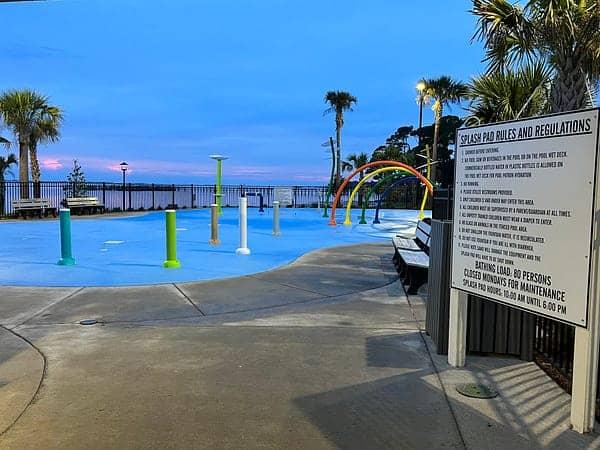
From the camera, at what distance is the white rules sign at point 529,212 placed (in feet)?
11.0

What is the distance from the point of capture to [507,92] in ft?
33.6

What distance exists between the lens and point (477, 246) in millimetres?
4297

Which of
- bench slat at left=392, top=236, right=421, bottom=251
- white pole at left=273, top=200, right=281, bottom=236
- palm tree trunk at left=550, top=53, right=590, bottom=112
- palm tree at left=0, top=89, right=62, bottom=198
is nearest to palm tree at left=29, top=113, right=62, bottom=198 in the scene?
palm tree at left=0, top=89, right=62, bottom=198

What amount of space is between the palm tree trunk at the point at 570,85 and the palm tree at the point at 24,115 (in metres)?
24.2

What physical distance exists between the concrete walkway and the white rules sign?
83 cm

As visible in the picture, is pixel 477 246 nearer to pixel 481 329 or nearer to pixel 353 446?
pixel 481 329

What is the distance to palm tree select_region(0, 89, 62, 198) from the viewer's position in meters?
24.8

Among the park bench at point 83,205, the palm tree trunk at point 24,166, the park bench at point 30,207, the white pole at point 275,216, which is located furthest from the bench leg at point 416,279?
the palm tree trunk at point 24,166

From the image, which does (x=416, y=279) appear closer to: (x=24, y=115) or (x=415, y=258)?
(x=415, y=258)

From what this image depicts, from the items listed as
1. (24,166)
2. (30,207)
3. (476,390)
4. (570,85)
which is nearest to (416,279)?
(570,85)

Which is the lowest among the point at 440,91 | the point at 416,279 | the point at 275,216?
the point at 416,279

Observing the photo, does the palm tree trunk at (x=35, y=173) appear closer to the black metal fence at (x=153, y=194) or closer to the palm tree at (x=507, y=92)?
the black metal fence at (x=153, y=194)

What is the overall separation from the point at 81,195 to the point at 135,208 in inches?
161

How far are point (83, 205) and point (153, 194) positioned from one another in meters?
8.08
